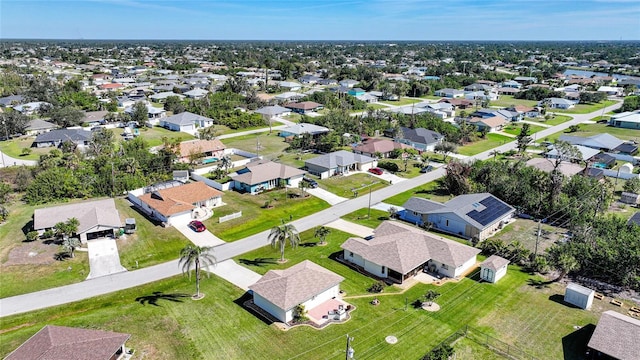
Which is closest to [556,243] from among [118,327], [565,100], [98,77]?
[118,327]

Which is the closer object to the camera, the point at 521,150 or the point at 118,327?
the point at 118,327

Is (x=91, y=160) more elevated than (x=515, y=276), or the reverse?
(x=91, y=160)

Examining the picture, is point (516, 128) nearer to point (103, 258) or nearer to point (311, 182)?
point (311, 182)

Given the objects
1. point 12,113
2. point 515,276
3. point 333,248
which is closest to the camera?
point 515,276

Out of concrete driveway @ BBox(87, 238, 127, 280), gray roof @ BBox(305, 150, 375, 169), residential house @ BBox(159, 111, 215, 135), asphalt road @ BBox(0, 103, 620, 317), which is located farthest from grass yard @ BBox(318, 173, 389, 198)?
residential house @ BBox(159, 111, 215, 135)

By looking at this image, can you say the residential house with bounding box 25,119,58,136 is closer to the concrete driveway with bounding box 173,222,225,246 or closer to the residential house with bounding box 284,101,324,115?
the residential house with bounding box 284,101,324,115

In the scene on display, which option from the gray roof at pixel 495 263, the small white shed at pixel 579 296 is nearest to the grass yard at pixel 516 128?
the gray roof at pixel 495 263

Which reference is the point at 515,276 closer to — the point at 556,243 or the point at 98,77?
the point at 556,243
